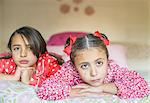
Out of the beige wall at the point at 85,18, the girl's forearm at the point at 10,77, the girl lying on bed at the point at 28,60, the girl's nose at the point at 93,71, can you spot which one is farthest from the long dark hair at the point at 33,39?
the beige wall at the point at 85,18

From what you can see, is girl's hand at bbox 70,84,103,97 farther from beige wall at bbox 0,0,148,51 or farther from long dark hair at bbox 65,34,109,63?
beige wall at bbox 0,0,148,51

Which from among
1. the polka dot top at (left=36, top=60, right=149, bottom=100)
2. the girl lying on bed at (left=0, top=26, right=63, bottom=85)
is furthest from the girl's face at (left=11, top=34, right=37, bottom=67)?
the polka dot top at (left=36, top=60, right=149, bottom=100)

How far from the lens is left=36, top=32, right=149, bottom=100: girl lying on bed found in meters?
0.78

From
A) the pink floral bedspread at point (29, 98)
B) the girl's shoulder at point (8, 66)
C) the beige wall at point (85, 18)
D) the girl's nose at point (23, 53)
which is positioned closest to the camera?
the pink floral bedspread at point (29, 98)

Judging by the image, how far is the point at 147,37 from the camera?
2969 mm

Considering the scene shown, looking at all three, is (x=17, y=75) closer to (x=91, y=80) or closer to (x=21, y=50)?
(x=21, y=50)

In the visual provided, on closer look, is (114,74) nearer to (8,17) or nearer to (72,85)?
(72,85)

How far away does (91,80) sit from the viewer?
801 mm

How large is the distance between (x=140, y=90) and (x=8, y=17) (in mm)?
2326

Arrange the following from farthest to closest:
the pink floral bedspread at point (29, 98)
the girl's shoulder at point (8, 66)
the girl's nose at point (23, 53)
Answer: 1. the girl's shoulder at point (8, 66)
2. the girl's nose at point (23, 53)
3. the pink floral bedspread at point (29, 98)

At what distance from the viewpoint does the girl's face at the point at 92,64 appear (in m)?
0.78

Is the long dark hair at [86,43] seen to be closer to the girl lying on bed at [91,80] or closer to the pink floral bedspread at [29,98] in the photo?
the girl lying on bed at [91,80]

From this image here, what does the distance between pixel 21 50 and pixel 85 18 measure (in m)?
2.09

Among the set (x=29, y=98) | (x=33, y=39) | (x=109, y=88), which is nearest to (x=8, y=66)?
(x=33, y=39)
